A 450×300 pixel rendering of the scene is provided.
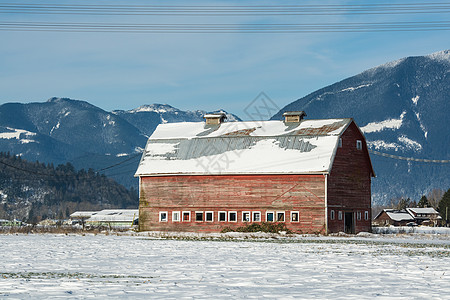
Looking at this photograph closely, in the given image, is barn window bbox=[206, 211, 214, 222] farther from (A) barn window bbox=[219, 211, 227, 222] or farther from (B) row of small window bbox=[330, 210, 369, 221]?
(B) row of small window bbox=[330, 210, 369, 221]

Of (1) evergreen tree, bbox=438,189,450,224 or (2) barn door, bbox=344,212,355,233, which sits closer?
(2) barn door, bbox=344,212,355,233

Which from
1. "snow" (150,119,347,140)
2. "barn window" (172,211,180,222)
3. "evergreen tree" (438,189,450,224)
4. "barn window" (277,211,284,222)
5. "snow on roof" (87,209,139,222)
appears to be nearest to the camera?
"barn window" (277,211,284,222)

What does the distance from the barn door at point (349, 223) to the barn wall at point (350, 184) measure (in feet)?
0.74

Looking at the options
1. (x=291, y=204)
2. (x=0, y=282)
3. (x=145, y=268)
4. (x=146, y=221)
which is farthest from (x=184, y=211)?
(x=0, y=282)

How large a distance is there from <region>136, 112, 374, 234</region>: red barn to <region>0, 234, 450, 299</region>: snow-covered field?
22.2 meters

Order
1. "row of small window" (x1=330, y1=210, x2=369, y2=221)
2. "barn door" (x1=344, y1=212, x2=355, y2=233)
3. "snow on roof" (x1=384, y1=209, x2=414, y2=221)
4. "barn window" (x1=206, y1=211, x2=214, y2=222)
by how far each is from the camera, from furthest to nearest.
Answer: "snow on roof" (x1=384, y1=209, x2=414, y2=221), "barn window" (x1=206, y1=211, x2=214, y2=222), "barn door" (x1=344, y1=212, x2=355, y2=233), "row of small window" (x1=330, y1=210, x2=369, y2=221)

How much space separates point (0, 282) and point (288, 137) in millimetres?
38748

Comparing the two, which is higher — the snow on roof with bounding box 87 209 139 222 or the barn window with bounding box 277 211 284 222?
the barn window with bounding box 277 211 284 222

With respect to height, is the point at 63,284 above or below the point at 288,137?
below

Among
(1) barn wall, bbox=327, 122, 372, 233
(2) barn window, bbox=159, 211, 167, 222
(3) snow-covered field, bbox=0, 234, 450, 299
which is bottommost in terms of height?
(3) snow-covered field, bbox=0, 234, 450, 299

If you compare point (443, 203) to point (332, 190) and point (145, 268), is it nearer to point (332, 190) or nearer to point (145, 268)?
point (332, 190)

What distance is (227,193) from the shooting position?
5200cm

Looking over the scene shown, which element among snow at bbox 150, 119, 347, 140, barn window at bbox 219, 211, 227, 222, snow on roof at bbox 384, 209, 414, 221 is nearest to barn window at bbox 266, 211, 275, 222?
barn window at bbox 219, 211, 227, 222

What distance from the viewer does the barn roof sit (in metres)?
50.8
